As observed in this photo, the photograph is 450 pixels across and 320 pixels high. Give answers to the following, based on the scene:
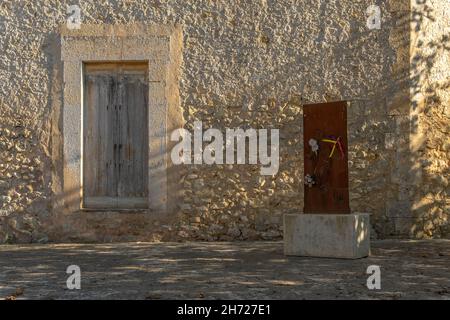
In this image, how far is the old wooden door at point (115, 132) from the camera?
663cm

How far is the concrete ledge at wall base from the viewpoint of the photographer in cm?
492

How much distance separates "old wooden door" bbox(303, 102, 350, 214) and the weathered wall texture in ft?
4.00

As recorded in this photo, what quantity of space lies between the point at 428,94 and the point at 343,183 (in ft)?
7.11

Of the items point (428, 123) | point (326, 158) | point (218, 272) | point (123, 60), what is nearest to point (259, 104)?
point (326, 158)

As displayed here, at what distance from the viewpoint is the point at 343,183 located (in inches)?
196

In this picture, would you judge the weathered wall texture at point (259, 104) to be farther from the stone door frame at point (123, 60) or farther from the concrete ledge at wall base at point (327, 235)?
the concrete ledge at wall base at point (327, 235)

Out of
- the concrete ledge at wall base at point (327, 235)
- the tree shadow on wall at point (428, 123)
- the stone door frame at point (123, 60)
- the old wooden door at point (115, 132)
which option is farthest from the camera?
the old wooden door at point (115, 132)

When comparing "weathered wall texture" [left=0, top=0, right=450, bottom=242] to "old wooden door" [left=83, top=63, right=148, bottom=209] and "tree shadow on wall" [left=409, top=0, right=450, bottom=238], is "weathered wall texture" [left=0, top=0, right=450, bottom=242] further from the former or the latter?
"old wooden door" [left=83, top=63, right=148, bottom=209]

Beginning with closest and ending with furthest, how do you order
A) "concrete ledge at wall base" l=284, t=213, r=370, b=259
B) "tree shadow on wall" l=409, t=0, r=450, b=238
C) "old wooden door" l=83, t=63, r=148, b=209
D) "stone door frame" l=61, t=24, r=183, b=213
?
"concrete ledge at wall base" l=284, t=213, r=370, b=259 → "tree shadow on wall" l=409, t=0, r=450, b=238 → "stone door frame" l=61, t=24, r=183, b=213 → "old wooden door" l=83, t=63, r=148, b=209

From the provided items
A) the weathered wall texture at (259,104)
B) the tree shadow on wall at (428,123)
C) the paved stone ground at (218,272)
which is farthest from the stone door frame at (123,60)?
the tree shadow on wall at (428,123)

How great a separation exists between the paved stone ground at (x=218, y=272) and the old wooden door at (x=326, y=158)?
54cm

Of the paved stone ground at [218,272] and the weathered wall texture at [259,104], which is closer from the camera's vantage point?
the paved stone ground at [218,272]

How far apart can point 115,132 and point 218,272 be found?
2941 mm

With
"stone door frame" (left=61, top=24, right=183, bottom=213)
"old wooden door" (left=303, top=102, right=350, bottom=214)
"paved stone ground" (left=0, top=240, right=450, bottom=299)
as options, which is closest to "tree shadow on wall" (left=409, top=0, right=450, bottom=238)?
"paved stone ground" (left=0, top=240, right=450, bottom=299)
